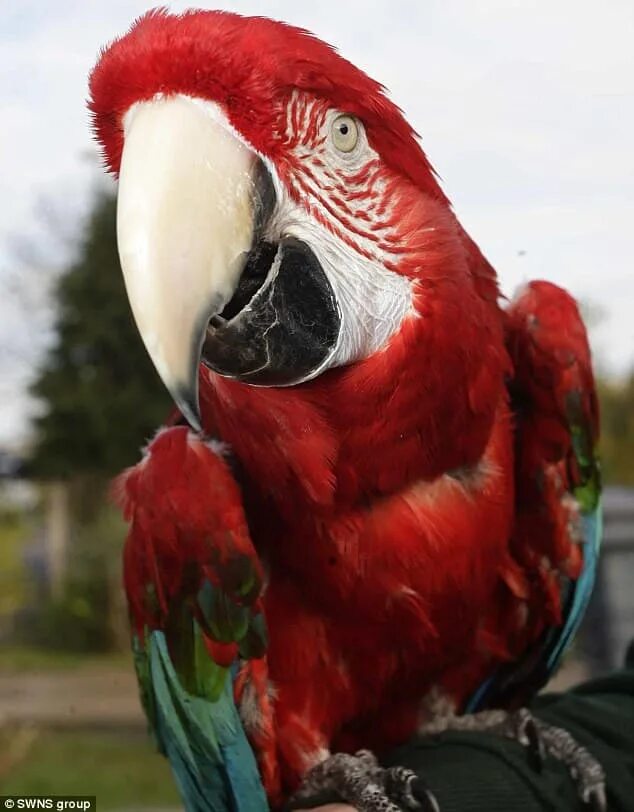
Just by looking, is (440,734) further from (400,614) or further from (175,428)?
(175,428)

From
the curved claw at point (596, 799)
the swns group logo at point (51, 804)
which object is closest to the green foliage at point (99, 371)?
the swns group logo at point (51, 804)

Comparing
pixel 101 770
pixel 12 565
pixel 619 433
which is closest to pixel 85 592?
pixel 12 565

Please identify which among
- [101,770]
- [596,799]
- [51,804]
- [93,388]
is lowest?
[101,770]

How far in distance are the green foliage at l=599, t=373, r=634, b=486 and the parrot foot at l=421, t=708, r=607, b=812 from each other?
1.02 m

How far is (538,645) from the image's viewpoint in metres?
0.87

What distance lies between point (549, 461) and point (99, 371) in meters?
1.45

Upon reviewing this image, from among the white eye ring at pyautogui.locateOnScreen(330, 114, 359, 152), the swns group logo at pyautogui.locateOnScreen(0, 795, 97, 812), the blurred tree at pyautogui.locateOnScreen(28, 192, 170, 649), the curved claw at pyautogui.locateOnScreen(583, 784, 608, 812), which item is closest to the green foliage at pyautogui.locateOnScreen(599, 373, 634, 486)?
the blurred tree at pyautogui.locateOnScreen(28, 192, 170, 649)

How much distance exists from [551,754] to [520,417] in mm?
318

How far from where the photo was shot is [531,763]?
2.58 ft

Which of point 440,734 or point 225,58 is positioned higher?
point 225,58

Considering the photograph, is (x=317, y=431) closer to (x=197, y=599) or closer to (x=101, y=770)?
(x=197, y=599)

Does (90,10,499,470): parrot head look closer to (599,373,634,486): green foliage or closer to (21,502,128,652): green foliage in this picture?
(599,373,634,486): green foliage

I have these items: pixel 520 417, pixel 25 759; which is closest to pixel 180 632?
pixel 520 417

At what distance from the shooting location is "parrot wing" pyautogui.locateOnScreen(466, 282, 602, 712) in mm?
791
